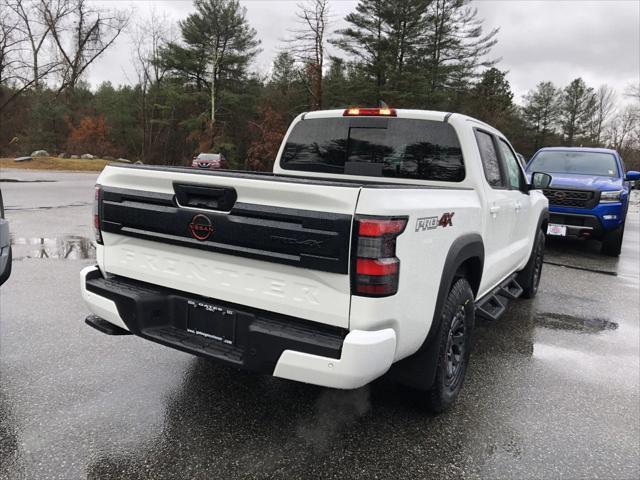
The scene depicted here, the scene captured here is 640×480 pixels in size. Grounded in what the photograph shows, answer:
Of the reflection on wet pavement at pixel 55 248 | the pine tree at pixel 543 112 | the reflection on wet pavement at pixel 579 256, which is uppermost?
the pine tree at pixel 543 112

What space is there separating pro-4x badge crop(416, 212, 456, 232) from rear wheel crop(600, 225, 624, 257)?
7.42 meters

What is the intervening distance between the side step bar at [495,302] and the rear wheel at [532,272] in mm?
695

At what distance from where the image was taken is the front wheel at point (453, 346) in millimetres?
2887

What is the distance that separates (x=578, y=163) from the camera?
31.5 ft

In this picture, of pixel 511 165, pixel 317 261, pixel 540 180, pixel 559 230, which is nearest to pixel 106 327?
pixel 317 261

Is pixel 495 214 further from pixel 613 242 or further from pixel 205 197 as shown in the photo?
pixel 613 242

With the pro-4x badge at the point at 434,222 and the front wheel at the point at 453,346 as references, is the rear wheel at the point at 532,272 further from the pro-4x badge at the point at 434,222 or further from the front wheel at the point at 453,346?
the pro-4x badge at the point at 434,222

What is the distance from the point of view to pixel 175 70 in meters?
42.6

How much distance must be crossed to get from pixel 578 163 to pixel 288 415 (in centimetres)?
883

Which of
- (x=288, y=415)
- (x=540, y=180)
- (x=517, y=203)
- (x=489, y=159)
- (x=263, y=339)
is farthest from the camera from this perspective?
(x=540, y=180)

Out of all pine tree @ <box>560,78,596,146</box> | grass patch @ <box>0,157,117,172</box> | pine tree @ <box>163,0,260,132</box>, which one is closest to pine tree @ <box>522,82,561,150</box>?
pine tree @ <box>560,78,596,146</box>

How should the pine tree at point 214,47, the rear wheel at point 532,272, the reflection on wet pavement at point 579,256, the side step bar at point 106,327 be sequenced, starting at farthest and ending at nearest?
1. the pine tree at point 214,47
2. the reflection on wet pavement at point 579,256
3. the rear wheel at point 532,272
4. the side step bar at point 106,327

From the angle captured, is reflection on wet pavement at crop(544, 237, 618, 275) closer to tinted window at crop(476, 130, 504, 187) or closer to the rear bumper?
tinted window at crop(476, 130, 504, 187)

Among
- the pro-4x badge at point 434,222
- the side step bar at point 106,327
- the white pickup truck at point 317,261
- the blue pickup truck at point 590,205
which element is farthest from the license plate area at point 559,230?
the side step bar at point 106,327
